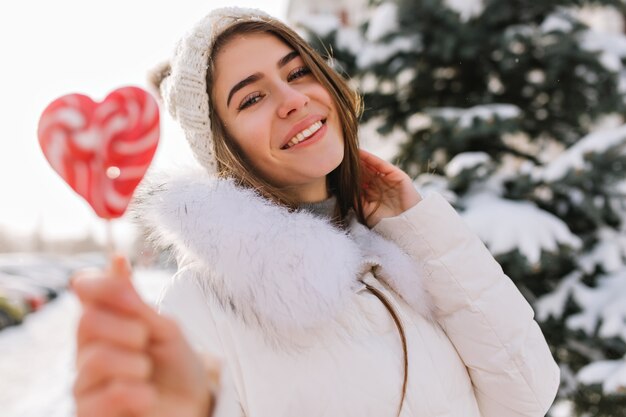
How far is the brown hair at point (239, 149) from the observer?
1282 mm

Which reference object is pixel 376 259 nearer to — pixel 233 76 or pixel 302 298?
pixel 302 298

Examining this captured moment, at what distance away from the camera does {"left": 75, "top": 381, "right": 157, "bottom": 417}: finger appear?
410 mm

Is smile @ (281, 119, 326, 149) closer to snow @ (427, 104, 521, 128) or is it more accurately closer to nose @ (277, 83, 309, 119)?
nose @ (277, 83, 309, 119)

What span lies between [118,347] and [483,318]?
1074mm

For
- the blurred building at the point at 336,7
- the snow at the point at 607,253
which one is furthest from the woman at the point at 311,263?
the blurred building at the point at 336,7

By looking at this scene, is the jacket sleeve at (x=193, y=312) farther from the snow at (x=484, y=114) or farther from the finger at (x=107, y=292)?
the snow at (x=484, y=114)

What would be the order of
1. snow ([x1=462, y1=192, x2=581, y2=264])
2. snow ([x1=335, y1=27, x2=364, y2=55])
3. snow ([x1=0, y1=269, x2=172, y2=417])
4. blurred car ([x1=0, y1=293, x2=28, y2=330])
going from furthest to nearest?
1. blurred car ([x1=0, y1=293, x2=28, y2=330])
2. snow ([x1=0, y1=269, x2=172, y2=417])
3. snow ([x1=335, y1=27, x2=364, y2=55])
4. snow ([x1=462, y1=192, x2=581, y2=264])

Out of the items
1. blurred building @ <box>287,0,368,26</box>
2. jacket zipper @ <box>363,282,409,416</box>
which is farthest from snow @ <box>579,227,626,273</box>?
blurred building @ <box>287,0,368,26</box>

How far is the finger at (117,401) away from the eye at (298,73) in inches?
42.1

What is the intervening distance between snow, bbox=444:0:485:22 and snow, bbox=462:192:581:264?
1.13 metres

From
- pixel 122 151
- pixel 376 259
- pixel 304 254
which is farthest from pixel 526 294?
pixel 122 151

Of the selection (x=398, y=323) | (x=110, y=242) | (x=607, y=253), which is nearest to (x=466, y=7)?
(x=607, y=253)

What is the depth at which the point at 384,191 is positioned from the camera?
157 cm

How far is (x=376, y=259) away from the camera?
4.26ft
